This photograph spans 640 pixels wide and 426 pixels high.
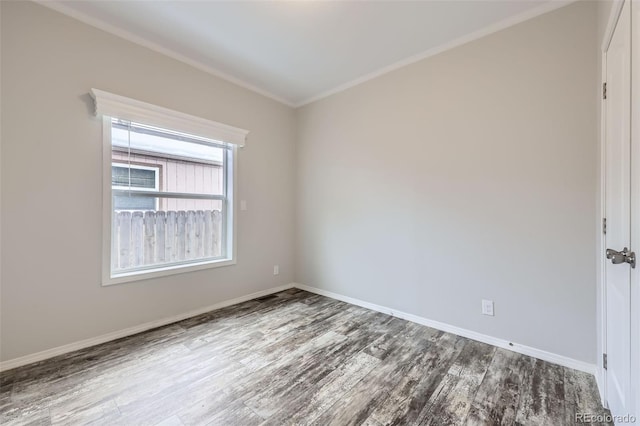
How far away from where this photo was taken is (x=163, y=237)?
2750mm

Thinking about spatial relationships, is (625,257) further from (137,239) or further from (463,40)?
(137,239)

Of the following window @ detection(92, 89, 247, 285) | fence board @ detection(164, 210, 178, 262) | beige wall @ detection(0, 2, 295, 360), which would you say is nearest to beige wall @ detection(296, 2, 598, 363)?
window @ detection(92, 89, 247, 285)

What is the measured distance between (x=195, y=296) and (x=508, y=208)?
10.4 ft

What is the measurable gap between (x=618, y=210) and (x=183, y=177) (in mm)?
3420

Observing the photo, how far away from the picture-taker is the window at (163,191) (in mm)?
2379

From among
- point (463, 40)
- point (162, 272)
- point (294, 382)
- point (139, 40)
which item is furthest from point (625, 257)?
point (139, 40)

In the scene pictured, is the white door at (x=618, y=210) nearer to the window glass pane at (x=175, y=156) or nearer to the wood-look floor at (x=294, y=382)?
the wood-look floor at (x=294, y=382)

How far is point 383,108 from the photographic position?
2990mm

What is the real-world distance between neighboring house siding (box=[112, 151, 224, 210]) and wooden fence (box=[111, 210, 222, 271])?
0.08 metres

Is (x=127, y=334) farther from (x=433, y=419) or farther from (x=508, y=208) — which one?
(x=508, y=208)

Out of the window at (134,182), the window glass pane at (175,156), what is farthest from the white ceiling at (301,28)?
the window at (134,182)

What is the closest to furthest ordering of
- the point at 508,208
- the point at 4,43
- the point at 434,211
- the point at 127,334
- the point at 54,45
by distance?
1. the point at 4,43
2. the point at 54,45
3. the point at 508,208
4. the point at 127,334
5. the point at 434,211

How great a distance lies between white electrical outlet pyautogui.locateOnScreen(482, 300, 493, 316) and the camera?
2.29m

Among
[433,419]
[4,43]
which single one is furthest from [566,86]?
[4,43]
